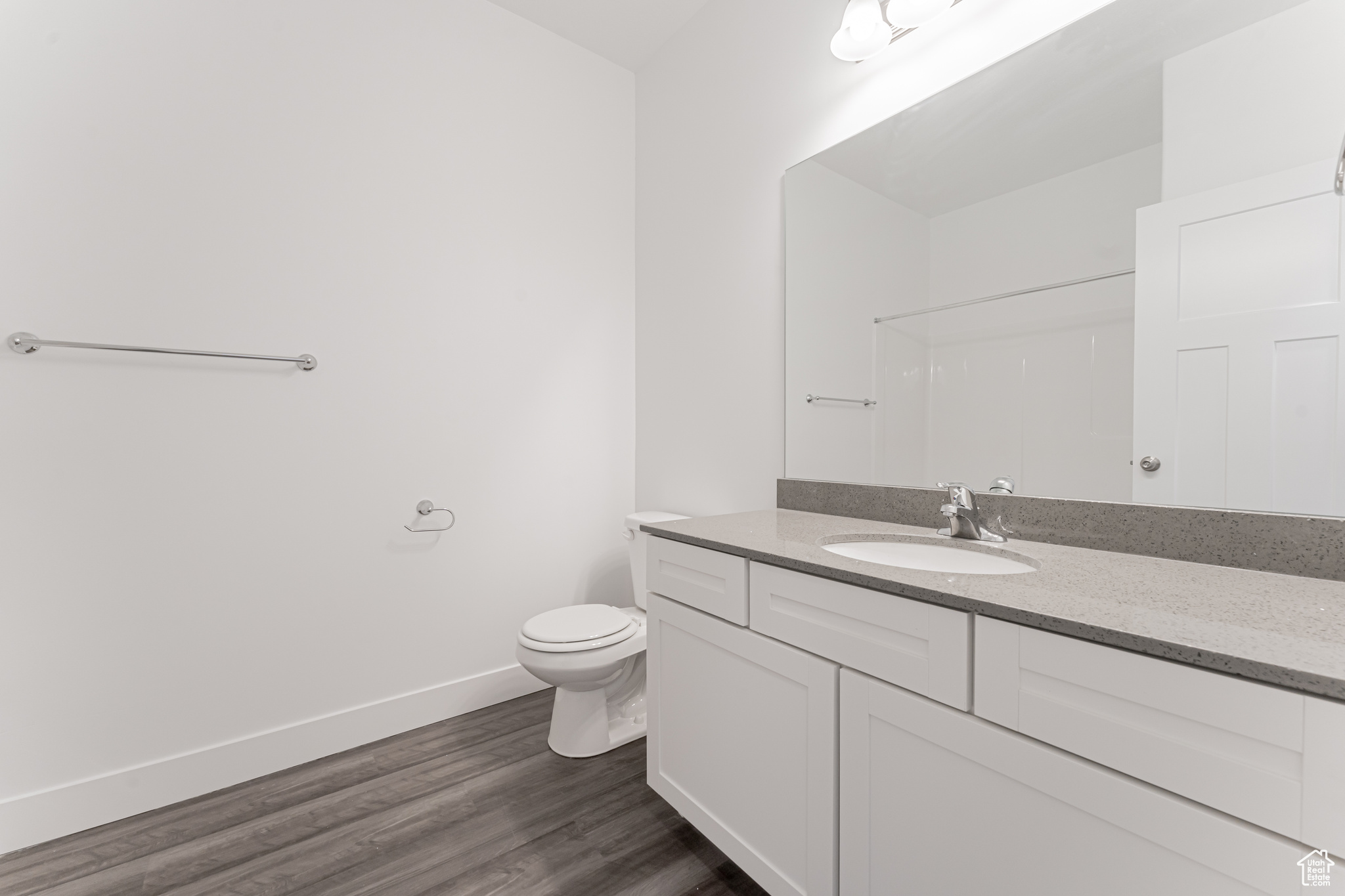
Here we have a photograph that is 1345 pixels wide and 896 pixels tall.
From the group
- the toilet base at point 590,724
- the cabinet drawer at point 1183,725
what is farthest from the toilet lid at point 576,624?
the cabinet drawer at point 1183,725

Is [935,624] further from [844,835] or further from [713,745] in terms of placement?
[713,745]

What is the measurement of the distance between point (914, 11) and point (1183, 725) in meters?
1.58

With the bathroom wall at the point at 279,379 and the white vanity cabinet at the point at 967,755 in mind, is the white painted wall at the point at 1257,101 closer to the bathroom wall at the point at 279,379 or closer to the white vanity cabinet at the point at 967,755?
the white vanity cabinet at the point at 967,755

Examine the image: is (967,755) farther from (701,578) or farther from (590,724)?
(590,724)

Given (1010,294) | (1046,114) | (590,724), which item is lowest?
(590,724)

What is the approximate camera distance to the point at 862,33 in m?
1.46

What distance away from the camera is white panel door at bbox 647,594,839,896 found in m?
1.02

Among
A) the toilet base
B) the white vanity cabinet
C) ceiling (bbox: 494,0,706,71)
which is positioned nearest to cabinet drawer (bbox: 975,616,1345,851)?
the white vanity cabinet

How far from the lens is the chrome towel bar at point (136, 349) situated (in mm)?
Answer: 1394

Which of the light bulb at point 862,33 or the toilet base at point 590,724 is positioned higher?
the light bulb at point 862,33

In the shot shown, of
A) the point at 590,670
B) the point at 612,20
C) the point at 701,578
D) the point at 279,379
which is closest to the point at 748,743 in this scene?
the point at 701,578

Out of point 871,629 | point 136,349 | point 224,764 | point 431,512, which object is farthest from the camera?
point 431,512

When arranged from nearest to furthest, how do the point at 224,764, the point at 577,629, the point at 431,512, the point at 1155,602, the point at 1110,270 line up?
1. the point at 1155,602
2. the point at 1110,270
3. the point at 224,764
4. the point at 577,629
5. the point at 431,512

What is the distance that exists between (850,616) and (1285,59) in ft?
3.91
